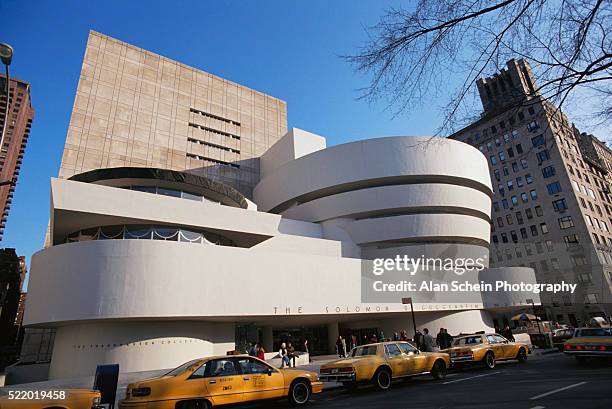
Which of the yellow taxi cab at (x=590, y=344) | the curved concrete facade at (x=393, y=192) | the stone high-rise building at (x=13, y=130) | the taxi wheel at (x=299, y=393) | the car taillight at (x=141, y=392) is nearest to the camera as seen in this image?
the car taillight at (x=141, y=392)

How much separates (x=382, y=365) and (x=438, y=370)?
2.57m

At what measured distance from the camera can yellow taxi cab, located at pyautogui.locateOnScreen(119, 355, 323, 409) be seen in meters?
6.97

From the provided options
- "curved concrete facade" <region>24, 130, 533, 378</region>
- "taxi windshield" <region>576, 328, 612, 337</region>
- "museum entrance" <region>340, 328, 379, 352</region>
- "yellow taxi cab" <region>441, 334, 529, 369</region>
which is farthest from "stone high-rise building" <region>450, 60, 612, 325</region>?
"yellow taxi cab" <region>441, 334, 529, 369</region>

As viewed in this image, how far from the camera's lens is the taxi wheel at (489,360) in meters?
13.2

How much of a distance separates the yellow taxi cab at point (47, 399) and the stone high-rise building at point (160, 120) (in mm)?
38207

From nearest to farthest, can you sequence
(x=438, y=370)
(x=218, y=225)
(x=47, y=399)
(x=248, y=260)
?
1. (x=47, y=399)
2. (x=438, y=370)
3. (x=248, y=260)
4. (x=218, y=225)

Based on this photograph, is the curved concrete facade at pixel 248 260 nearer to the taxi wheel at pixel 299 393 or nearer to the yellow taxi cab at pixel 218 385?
the taxi wheel at pixel 299 393

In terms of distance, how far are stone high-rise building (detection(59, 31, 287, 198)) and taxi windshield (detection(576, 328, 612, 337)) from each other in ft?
139

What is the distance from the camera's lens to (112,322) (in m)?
18.6

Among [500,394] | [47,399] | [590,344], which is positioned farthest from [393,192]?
[47,399]

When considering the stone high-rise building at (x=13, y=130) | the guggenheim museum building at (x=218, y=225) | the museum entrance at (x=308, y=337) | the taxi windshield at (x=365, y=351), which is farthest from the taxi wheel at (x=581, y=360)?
the museum entrance at (x=308, y=337)

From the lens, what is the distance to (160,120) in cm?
4675

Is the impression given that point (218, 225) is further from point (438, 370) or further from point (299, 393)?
point (438, 370)

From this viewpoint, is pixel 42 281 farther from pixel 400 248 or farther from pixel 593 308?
pixel 593 308
